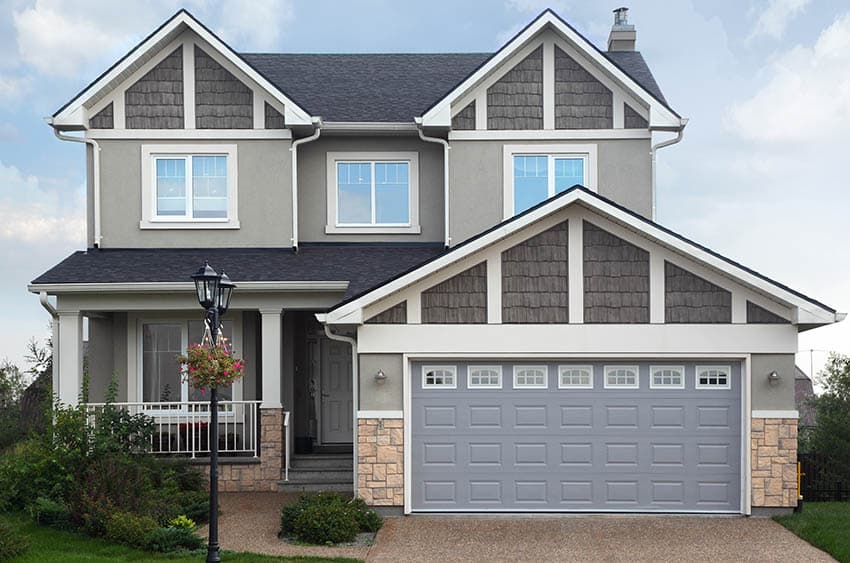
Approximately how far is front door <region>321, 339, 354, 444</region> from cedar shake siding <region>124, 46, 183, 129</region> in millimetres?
5212

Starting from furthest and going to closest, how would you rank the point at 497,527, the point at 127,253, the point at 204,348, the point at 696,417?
the point at 127,253, the point at 696,417, the point at 497,527, the point at 204,348

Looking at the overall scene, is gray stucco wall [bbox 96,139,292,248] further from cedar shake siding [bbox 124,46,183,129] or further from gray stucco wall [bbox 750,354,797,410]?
gray stucco wall [bbox 750,354,797,410]

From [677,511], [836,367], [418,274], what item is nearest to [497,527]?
[677,511]

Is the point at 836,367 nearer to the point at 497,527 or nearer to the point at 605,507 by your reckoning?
the point at 605,507

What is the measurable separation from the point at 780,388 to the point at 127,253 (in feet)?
37.5

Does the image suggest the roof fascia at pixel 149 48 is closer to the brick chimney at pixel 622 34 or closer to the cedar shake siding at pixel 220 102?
the cedar shake siding at pixel 220 102

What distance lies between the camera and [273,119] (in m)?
16.3

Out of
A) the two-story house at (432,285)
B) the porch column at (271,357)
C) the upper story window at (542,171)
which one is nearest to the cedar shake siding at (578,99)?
the two-story house at (432,285)

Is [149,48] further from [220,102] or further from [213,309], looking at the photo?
[213,309]

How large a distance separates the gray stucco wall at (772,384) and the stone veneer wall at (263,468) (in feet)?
25.5

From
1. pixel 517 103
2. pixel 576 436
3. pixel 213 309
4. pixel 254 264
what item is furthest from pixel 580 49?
pixel 213 309

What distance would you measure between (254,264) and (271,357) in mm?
1732

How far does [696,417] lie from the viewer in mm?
13031

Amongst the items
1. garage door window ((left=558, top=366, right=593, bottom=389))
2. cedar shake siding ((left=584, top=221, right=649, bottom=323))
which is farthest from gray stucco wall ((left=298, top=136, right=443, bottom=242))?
garage door window ((left=558, top=366, right=593, bottom=389))
